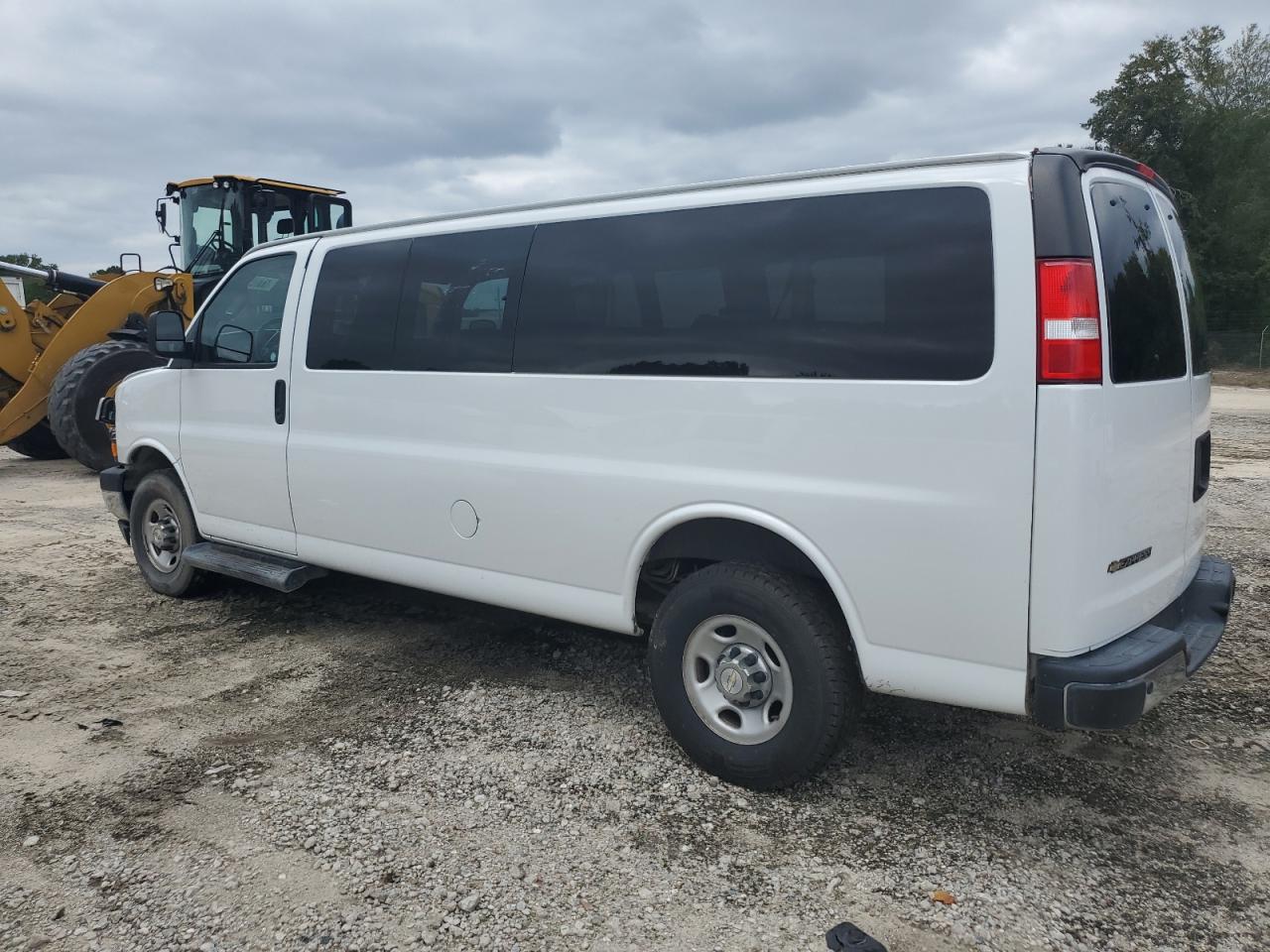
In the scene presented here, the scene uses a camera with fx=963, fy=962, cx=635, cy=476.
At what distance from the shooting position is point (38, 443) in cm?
1262

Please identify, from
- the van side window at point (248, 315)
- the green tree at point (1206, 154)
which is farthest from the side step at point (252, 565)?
the green tree at point (1206, 154)

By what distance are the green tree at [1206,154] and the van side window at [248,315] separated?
37644 millimetres

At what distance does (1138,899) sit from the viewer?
9.36 ft

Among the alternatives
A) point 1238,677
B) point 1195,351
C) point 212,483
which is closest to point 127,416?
point 212,483

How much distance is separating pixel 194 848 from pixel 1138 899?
2.98 m

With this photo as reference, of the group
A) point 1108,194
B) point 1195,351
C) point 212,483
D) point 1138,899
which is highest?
point 1108,194

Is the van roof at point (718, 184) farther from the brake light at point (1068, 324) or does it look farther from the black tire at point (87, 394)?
the black tire at point (87, 394)

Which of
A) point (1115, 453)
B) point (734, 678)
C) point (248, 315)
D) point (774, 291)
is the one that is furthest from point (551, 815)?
point (248, 315)

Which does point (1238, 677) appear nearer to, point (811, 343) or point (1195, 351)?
point (1195, 351)

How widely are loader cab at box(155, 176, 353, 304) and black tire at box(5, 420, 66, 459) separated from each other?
2.93m

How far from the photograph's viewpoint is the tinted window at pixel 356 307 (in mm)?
4590

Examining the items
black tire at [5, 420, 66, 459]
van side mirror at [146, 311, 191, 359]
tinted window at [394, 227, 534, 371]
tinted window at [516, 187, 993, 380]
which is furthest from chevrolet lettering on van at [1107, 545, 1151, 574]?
black tire at [5, 420, 66, 459]

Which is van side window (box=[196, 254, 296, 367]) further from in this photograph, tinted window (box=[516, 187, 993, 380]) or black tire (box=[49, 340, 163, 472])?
black tire (box=[49, 340, 163, 472])

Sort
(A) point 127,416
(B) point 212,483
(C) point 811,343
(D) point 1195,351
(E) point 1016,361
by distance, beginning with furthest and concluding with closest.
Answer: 1. (A) point 127,416
2. (B) point 212,483
3. (D) point 1195,351
4. (C) point 811,343
5. (E) point 1016,361
